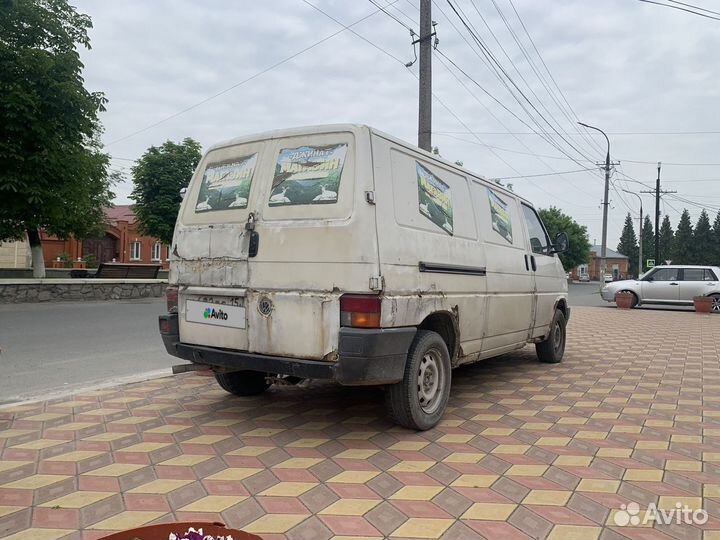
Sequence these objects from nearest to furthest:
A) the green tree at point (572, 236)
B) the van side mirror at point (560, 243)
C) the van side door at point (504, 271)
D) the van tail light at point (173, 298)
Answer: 1. the van tail light at point (173, 298)
2. the van side door at point (504, 271)
3. the van side mirror at point (560, 243)
4. the green tree at point (572, 236)

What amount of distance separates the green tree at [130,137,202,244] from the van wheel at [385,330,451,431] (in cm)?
2390

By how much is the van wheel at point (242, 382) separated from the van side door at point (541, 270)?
3125 millimetres

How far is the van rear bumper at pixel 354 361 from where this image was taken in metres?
3.43

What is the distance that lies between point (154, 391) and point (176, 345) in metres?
1.31

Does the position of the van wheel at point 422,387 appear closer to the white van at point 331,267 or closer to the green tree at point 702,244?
the white van at point 331,267

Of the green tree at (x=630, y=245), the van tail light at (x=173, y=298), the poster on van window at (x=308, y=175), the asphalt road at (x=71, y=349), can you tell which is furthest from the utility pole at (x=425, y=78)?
the green tree at (x=630, y=245)

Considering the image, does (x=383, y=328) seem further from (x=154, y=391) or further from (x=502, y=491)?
(x=154, y=391)

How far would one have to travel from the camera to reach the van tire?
7.11m

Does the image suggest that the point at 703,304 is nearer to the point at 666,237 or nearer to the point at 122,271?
the point at 122,271

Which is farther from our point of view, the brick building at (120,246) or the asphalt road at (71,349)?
the brick building at (120,246)

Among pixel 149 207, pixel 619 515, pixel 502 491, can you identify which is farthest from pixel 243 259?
pixel 149 207

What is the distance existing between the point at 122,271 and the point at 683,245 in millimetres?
94021

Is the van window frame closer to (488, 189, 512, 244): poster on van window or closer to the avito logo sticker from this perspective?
(488, 189, 512, 244): poster on van window

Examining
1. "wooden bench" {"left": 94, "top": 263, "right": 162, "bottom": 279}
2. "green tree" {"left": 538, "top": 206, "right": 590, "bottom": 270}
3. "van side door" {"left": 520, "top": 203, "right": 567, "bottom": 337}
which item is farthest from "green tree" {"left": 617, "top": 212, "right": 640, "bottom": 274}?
"van side door" {"left": 520, "top": 203, "right": 567, "bottom": 337}
